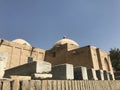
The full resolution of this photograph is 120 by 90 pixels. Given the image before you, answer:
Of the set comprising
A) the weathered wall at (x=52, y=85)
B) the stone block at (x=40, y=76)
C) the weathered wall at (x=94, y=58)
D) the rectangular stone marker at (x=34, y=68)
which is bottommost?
the weathered wall at (x=52, y=85)

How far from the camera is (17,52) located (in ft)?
63.4

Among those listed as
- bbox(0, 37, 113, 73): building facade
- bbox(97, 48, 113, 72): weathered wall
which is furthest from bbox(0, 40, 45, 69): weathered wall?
bbox(97, 48, 113, 72): weathered wall

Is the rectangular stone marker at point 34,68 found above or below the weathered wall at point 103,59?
below

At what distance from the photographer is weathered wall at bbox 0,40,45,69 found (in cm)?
1803

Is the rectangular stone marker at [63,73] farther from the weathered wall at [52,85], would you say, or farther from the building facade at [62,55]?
the building facade at [62,55]

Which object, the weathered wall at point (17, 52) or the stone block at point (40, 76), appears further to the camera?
the weathered wall at point (17, 52)

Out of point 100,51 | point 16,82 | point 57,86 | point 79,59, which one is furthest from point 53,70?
point 100,51

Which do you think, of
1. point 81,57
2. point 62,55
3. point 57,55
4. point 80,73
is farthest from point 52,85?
point 57,55

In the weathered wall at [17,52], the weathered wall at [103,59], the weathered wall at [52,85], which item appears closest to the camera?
the weathered wall at [52,85]

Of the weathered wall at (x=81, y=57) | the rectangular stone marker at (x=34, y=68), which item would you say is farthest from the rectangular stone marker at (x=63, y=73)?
the weathered wall at (x=81, y=57)

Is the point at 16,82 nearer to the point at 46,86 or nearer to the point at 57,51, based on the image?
the point at 46,86

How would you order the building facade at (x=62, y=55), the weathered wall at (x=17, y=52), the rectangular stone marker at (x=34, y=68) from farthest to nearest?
the weathered wall at (x=17, y=52), the building facade at (x=62, y=55), the rectangular stone marker at (x=34, y=68)

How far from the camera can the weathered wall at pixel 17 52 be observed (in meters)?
18.0

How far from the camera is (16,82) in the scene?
1.88 metres
